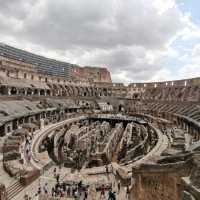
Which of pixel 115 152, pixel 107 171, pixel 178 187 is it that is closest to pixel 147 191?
pixel 178 187

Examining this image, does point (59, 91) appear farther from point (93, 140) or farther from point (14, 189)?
point (14, 189)

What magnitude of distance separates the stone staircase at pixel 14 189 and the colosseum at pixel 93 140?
0.23ft

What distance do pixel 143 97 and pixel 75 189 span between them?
5619 centimetres

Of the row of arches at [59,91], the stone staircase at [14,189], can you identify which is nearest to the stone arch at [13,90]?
the row of arches at [59,91]

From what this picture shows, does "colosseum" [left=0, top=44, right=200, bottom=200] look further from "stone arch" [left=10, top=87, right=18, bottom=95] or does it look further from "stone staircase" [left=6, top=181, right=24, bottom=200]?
"stone arch" [left=10, top=87, right=18, bottom=95]

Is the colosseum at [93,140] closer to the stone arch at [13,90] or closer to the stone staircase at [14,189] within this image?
the stone staircase at [14,189]

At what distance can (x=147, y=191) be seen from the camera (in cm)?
1204

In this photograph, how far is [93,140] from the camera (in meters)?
31.9

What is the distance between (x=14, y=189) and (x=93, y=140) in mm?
16738

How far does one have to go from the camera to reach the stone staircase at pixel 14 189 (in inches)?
596

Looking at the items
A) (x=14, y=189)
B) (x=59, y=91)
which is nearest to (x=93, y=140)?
(x=14, y=189)

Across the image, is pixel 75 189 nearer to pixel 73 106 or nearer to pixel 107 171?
pixel 107 171

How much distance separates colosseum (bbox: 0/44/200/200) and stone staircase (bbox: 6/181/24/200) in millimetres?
71

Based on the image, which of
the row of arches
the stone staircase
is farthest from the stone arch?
the stone staircase
